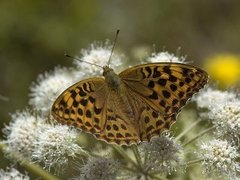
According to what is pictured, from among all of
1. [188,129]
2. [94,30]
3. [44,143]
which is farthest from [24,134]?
[94,30]

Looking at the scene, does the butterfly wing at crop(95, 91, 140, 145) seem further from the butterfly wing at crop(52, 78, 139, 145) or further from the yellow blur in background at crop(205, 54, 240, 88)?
the yellow blur in background at crop(205, 54, 240, 88)

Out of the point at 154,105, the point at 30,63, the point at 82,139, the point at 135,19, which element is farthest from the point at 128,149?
the point at 135,19

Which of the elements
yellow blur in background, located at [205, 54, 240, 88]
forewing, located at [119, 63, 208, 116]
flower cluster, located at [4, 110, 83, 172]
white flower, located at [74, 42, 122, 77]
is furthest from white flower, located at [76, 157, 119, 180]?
yellow blur in background, located at [205, 54, 240, 88]

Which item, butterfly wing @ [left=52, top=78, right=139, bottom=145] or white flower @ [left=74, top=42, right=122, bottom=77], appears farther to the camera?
white flower @ [left=74, top=42, right=122, bottom=77]

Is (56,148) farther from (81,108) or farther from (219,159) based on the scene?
(219,159)

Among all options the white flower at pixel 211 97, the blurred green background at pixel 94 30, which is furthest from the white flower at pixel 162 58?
the blurred green background at pixel 94 30

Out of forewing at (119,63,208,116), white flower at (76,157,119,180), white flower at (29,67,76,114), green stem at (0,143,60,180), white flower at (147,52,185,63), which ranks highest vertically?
white flower at (147,52,185,63)
